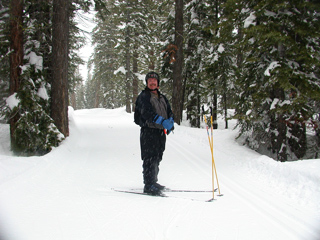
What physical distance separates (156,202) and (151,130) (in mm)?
1378

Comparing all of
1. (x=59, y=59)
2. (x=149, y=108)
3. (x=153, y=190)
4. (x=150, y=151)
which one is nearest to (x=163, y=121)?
(x=149, y=108)

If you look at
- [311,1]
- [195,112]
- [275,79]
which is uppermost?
[311,1]

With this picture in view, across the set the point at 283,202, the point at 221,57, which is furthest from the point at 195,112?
the point at 283,202

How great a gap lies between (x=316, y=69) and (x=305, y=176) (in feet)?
15.7

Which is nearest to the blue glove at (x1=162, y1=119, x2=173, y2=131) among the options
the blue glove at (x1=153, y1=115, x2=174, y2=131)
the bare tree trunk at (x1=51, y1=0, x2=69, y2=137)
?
the blue glove at (x1=153, y1=115, x2=174, y2=131)

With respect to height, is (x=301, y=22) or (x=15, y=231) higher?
(x=301, y=22)

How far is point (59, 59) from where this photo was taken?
27.6ft

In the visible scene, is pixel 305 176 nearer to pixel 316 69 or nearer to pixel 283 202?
pixel 283 202

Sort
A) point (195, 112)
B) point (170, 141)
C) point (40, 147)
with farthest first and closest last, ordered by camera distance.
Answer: point (195, 112)
point (170, 141)
point (40, 147)

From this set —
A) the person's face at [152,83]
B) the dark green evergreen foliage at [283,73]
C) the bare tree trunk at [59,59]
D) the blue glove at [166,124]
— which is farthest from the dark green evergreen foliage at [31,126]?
the dark green evergreen foliage at [283,73]

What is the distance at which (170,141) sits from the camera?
10.3 metres

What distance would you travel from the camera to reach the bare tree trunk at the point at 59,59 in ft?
27.0

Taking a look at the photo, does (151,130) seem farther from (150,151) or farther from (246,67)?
(246,67)

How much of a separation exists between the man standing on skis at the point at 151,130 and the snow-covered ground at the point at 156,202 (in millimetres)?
384
